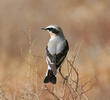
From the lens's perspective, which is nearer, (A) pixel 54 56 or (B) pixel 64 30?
(A) pixel 54 56

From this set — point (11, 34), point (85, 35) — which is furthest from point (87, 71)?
point (11, 34)

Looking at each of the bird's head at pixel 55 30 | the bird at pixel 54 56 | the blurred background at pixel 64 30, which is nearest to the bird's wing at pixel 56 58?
the bird at pixel 54 56

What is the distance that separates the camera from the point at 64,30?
1260 cm

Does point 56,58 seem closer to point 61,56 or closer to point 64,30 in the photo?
point 61,56

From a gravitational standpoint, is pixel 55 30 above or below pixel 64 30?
above

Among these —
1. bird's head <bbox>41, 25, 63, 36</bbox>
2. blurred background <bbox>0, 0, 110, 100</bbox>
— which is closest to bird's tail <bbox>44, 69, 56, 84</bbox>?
bird's head <bbox>41, 25, 63, 36</bbox>

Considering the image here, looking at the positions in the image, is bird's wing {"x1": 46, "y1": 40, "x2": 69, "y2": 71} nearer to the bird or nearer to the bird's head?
the bird

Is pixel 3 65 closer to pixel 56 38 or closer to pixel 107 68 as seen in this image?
pixel 107 68

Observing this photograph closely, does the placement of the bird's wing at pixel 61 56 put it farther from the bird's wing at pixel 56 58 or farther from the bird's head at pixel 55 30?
the bird's head at pixel 55 30

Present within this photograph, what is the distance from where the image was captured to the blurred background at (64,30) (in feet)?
36.2

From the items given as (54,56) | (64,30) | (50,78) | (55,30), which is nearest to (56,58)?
(54,56)

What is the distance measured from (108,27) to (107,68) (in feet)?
5.31

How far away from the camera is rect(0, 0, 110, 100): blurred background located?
11.0m

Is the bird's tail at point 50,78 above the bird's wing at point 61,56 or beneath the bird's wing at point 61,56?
beneath
